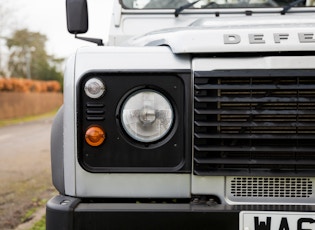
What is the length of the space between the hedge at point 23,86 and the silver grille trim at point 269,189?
28792 millimetres

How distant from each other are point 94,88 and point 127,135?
0.28 m

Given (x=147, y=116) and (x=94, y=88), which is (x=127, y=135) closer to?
(x=147, y=116)

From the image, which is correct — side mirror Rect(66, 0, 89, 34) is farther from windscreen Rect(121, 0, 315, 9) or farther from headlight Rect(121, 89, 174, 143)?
headlight Rect(121, 89, 174, 143)

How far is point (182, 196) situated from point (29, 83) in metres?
37.2

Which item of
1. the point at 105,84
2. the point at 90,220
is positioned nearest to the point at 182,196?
the point at 90,220

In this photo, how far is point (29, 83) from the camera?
38312 mm

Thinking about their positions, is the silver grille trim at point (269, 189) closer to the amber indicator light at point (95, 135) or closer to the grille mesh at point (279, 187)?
the grille mesh at point (279, 187)

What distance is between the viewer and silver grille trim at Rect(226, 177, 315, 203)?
2.46m

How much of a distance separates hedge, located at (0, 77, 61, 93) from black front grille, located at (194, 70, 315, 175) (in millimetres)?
28772

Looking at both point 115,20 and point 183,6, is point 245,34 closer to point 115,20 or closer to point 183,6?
point 183,6

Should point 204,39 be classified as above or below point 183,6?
below

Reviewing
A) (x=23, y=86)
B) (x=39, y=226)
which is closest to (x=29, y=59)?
(x=23, y=86)

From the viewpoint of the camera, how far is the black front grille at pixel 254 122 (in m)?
2.40

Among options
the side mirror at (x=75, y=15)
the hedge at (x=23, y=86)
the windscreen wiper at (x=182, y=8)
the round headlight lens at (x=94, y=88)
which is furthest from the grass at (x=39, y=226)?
the hedge at (x=23, y=86)
